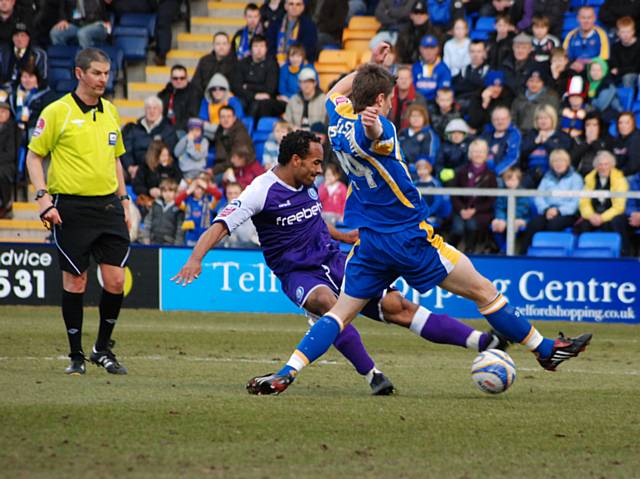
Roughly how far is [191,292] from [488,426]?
9982 mm

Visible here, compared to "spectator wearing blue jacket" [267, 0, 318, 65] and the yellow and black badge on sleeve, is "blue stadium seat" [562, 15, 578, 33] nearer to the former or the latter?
"spectator wearing blue jacket" [267, 0, 318, 65]

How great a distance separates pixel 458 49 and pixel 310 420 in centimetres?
1183

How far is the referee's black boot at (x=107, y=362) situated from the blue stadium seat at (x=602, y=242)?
7651mm

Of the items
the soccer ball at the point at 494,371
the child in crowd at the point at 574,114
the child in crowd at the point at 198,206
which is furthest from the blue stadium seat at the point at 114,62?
the soccer ball at the point at 494,371

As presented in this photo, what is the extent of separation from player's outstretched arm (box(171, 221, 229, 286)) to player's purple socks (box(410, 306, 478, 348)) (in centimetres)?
138

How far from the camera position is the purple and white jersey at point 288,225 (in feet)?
28.1

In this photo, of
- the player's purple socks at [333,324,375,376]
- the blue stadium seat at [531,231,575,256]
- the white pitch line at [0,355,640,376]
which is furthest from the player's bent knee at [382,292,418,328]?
the blue stadium seat at [531,231,575,256]

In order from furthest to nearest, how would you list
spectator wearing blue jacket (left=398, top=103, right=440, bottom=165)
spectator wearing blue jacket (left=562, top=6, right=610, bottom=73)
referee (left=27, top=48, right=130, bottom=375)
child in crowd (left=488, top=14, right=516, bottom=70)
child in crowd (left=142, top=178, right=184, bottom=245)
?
child in crowd (left=488, top=14, right=516, bottom=70) < spectator wearing blue jacket (left=562, top=6, right=610, bottom=73) < child in crowd (left=142, top=178, right=184, bottom=245) < spectator wearing blue jacket (left=398, top=103, right=440, bottom=165) < referee (left=27, top=48, right=130, bottom=375)

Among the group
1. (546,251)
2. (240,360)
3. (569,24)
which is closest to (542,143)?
(546,251)

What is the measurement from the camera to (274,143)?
17.8 meters

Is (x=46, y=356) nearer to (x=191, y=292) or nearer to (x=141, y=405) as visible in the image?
(x=141, y=405)

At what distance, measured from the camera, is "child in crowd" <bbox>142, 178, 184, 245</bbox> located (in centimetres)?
1700

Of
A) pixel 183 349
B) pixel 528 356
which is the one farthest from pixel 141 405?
pixel 528 356

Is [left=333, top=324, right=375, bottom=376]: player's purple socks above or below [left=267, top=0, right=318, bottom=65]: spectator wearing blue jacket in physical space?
below
